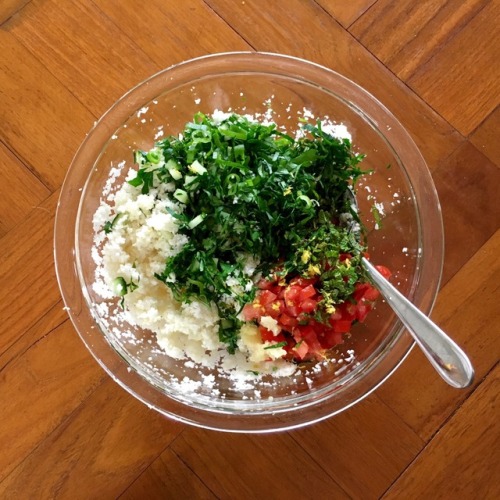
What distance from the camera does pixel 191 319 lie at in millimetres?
1196

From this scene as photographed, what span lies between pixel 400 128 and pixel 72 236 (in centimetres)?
76

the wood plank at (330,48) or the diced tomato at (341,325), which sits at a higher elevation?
the wood plank at (330,48)

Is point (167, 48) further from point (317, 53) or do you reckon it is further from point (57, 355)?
point (57, 355)

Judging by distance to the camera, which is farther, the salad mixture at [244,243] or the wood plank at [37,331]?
the wood plank at [37,331]

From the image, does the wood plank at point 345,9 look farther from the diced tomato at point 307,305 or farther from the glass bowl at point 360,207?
the diced tomato at point 307,305

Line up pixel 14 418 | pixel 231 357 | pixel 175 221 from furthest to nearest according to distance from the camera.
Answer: pixel 14 418
pixel 231 357
pixel 175 221

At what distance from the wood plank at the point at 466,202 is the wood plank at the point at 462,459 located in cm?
33

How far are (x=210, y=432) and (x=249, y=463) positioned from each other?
0.40 ft

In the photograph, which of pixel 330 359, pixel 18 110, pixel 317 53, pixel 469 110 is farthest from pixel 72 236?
pixel 469 110

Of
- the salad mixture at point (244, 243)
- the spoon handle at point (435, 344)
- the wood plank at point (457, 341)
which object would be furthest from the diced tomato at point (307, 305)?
the wood plank at point (457, 341)

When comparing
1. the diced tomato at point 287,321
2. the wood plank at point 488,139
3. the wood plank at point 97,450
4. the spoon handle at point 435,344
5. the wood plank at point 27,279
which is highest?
the wood plank at point 488,139

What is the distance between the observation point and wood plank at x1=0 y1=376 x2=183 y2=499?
4.61ft

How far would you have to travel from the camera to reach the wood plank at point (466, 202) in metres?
1.42

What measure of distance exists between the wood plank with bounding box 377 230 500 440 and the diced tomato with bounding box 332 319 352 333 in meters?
0.28
